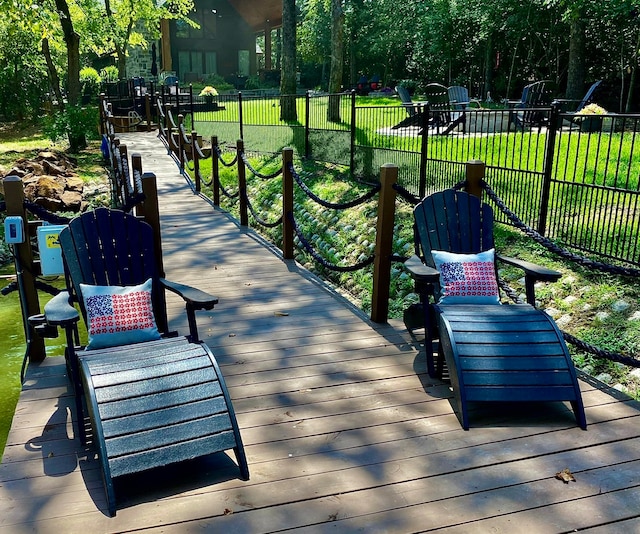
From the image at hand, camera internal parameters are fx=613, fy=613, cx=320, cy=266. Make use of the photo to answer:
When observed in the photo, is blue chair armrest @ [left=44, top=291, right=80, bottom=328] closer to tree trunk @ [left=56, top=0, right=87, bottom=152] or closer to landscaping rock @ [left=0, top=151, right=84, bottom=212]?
landscaping rock @ [left=0, top=151, right=84, bottom=212]

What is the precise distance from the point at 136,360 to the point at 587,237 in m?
4.80

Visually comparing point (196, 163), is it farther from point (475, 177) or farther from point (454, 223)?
point (454, 223)

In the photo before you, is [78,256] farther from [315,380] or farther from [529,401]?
[529,401]

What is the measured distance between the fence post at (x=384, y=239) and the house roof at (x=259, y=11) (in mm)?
27919

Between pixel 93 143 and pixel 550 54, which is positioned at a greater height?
pixel 550 54

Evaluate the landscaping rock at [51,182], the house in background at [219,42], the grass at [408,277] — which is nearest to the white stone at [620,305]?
the grass at [408,277]

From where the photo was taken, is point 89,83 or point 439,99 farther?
point 89,83

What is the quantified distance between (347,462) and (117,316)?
5.18 ft

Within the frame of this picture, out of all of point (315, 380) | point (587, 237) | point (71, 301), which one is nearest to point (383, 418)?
point (315, 380)

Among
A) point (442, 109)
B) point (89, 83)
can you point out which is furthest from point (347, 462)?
→ point (89, 83)

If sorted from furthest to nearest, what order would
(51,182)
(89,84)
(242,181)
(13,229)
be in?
(89,84) < (51,182) < (242,181) < (13,229)

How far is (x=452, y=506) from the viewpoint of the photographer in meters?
2.71

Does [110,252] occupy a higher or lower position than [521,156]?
lower

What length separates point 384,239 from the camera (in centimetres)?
482
